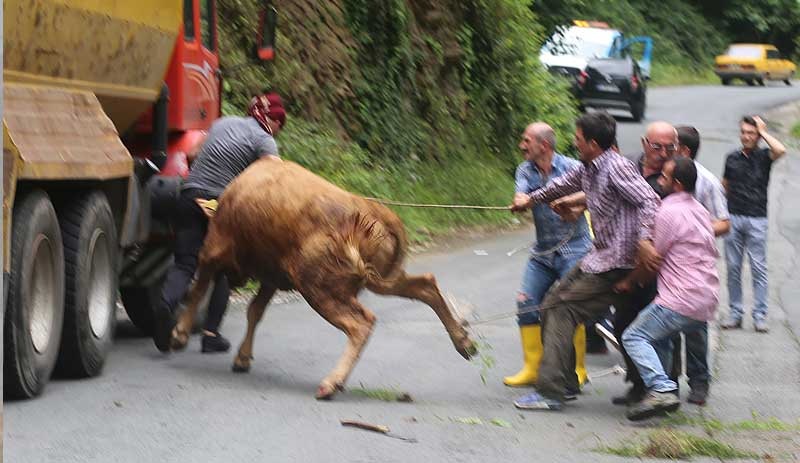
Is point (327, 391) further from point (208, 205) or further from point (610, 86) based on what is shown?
point (610, 86)

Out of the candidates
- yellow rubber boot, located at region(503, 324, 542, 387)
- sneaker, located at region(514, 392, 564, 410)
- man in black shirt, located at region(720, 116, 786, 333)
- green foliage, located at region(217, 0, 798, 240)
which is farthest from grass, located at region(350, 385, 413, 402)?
green foliage, located at region(217, 0, 798, 240)

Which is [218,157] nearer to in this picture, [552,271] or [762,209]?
[552,271]

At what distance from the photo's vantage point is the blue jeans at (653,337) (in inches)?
304

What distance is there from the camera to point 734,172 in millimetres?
11906

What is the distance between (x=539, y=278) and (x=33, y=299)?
3244 millimetres

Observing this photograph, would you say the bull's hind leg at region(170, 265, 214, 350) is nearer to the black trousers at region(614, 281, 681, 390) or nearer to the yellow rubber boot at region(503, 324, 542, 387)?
the yellow rubber boot at region(503, 324, 542, 387)

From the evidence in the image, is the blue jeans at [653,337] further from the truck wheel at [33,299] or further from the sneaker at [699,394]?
the truck wheel at [33,299]

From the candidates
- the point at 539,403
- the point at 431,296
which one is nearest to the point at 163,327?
the point at 431,296

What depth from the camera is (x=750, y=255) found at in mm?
12078

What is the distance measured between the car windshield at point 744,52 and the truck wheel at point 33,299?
1886 inches

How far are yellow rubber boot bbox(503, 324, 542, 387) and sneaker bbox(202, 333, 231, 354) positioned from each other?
6.28ft

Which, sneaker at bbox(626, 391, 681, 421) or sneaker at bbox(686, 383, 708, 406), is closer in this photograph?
sneaker at bbox(626, 391, 681, 421)

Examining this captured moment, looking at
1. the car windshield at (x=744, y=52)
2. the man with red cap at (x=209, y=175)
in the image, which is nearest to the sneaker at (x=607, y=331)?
the man with red cap at (x=209, y=175)

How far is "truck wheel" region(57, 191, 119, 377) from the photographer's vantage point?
8.05 metres
